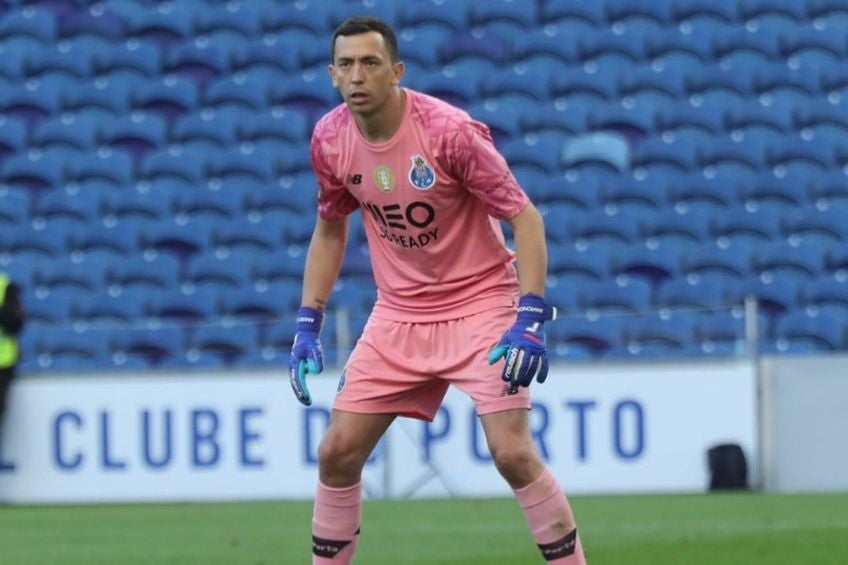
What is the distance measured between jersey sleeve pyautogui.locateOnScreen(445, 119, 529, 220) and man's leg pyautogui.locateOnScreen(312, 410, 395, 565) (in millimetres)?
771

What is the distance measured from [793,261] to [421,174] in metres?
9.65

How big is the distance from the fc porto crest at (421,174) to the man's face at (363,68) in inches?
8.3

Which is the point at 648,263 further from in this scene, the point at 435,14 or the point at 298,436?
the point at 435,14

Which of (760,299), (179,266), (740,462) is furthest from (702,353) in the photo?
(179,266)

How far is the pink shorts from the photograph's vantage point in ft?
18.5

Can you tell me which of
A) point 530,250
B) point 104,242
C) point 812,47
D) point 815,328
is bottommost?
point 815,328

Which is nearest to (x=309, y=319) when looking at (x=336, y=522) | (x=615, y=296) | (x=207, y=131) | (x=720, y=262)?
(x=336, y=522)

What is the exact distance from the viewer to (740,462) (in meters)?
11.8

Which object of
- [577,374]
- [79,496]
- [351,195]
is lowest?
[79,496]

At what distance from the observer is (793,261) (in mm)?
14766

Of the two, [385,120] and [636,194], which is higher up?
[636,194]

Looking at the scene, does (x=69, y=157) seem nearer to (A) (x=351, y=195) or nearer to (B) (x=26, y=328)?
(B) (x=26, y=328)

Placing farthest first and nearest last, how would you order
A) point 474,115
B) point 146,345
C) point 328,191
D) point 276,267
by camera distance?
point 474,115 < point 276,267 < point 146,345 < point 328,191

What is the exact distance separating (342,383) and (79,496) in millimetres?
6914
